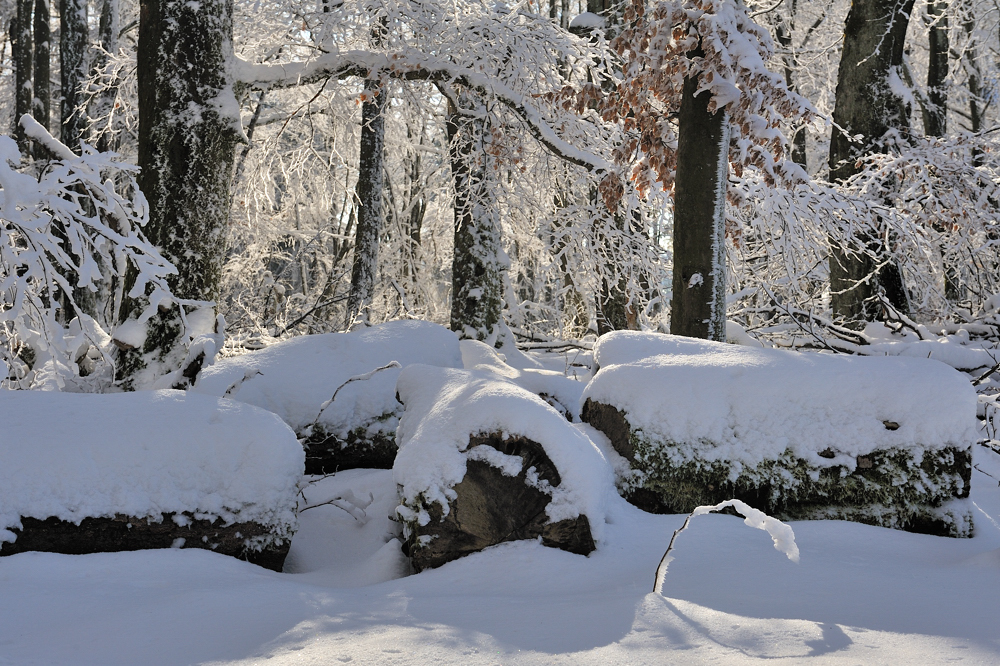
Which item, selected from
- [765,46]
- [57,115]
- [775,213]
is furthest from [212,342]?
[57,115]

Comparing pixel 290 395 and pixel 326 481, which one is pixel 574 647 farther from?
pixel 290 395

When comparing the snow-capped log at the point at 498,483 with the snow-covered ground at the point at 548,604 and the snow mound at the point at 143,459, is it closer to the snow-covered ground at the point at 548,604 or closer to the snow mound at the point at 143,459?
the snow-covered ground at the point at 548,604

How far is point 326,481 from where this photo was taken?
4.57 meters

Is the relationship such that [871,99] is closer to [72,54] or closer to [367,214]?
[367,214]

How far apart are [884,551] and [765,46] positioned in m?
3.63

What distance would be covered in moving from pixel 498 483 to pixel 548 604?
2.37ft

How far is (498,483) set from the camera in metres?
3.27

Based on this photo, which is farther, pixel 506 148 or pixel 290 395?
pixel 506 148

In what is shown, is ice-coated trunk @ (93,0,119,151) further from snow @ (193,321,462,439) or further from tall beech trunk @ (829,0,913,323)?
tall beech trunk @ (829,0,913,323)

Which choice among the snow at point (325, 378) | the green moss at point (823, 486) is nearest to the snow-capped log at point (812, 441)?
the green moss at point (823, 486)

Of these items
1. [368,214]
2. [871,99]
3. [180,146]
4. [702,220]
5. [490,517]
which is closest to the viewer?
[490,517]

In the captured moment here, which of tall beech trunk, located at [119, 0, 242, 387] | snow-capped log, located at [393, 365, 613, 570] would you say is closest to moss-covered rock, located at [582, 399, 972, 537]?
snow-capped log, located at [393, 365, 613, 570]

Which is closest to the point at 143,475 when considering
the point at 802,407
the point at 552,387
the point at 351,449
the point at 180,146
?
the point at 351,449

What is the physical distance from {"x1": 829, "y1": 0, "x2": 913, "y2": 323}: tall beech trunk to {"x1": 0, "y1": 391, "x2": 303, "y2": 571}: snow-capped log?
6.63m
